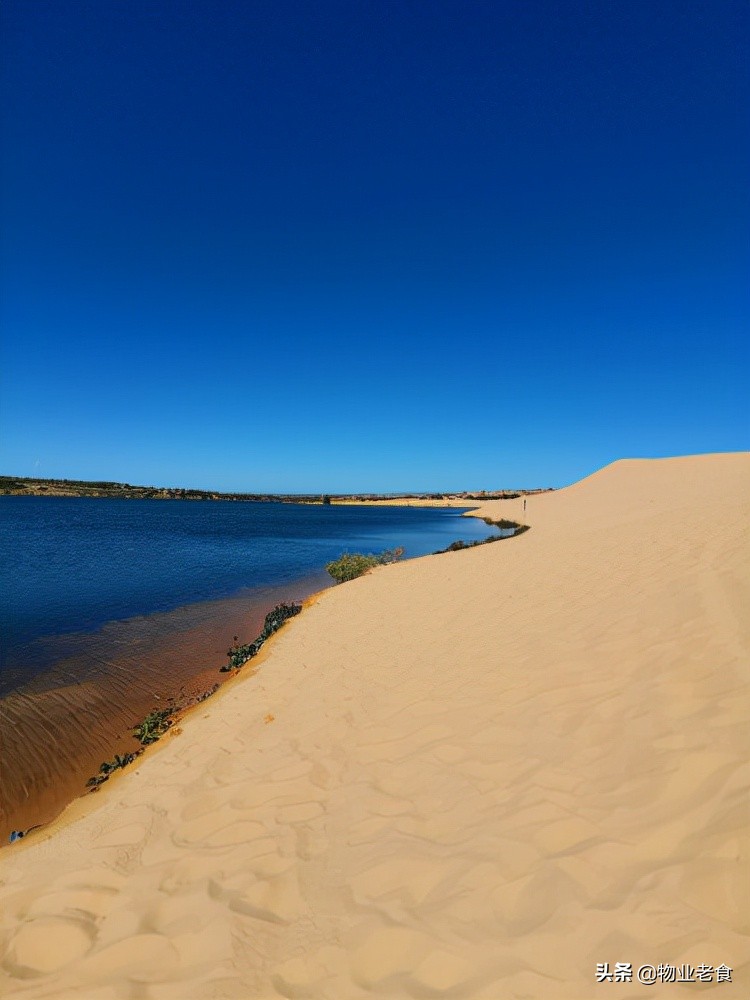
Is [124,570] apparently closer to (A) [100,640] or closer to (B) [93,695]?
(A) [100,640]

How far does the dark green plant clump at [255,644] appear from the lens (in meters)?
9.58

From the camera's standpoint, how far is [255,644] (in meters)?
10.4

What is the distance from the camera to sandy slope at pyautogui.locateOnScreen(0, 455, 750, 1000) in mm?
2189

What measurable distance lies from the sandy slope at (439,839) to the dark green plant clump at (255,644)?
9.80 feet

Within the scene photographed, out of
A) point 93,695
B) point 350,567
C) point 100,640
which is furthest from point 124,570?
point 93,695

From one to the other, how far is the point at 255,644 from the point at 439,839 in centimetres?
809

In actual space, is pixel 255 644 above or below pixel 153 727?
above

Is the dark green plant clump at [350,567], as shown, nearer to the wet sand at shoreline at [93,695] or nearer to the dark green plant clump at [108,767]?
the wet sand at shoreline at [93,695]

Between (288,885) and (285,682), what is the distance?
4.58 m

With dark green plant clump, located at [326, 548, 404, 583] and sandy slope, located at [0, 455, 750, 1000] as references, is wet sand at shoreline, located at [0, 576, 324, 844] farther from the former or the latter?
dark green plant clump, located at [326, 548, 404, 583]

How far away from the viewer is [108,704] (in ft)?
27.0

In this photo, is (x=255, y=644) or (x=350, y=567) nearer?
(x=255, y=644)

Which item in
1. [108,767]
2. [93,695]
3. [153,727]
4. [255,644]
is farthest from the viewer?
[255,644]

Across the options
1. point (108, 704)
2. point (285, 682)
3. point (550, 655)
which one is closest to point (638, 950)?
point (550, 655)
